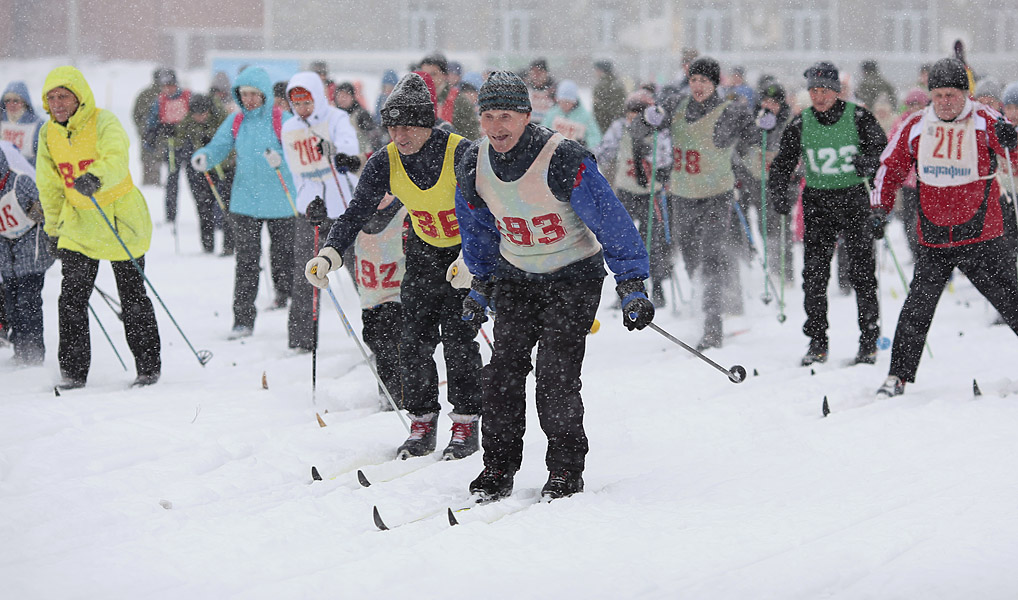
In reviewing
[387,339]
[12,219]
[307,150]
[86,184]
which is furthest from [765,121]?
[12,219]

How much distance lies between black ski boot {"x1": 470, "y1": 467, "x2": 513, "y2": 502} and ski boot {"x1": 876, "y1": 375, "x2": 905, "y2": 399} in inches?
109

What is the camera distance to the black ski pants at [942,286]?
6.11 m

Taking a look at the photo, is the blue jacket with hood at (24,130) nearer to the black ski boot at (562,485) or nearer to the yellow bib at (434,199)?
the yellow bib at (434,199)

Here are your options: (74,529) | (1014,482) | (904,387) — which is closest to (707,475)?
(1014,482)

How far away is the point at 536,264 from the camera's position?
4.40 m

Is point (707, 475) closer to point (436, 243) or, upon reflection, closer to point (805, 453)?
point (805, 453)

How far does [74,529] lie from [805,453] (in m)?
3.21

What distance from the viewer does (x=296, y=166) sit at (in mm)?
7676

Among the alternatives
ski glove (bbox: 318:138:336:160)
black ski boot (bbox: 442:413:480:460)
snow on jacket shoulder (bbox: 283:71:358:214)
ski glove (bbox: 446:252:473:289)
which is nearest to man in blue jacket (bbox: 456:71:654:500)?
ski glove (bbox: 446:252:473:289)

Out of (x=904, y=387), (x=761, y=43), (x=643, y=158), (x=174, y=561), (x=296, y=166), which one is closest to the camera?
(x=174, y=561)

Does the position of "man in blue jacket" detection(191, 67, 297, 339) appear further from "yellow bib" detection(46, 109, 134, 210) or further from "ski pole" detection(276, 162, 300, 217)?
"yellow bib" detection(46, 109, 134, 210)

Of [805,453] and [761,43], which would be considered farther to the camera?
[761,43]

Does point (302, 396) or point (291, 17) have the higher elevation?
point (291, 17)

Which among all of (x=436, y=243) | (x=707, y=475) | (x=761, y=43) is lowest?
(x=707, y=475)
